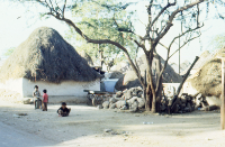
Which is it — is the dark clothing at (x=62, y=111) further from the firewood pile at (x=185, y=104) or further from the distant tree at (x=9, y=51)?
the distant tree at (x=9, y=51)

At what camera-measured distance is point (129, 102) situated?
1187 centimetres

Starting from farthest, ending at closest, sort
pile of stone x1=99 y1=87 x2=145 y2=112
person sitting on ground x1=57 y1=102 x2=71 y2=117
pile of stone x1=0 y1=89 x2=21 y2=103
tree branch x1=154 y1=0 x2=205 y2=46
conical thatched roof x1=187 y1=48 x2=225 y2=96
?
1. pile of stone x1=0 y1=89 x2=21 y2=103
2. conical thatched roof x1=187 y1=48 x2=225 y2=96
3. pile of stone x1=99 y1=87 x2=145 y2=112
4. tree branch x1=154 y1=0 x2=205 y2=46
5. person sitting on ground x1=57 y1=102 x2=71 y2=117

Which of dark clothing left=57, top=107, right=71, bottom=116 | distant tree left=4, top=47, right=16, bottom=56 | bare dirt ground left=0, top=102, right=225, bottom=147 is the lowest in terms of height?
bare dirt ground left=0, top=102, right=225, bottom=147

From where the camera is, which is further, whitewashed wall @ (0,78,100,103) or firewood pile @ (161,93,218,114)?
whitewashed wall @ (0,78,100,103)

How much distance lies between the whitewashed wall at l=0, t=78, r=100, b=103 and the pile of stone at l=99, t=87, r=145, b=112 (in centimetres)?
285

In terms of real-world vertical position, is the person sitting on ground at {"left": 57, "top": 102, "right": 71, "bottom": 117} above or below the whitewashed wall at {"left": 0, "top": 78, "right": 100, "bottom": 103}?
below

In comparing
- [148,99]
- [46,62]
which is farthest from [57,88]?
[148,99]

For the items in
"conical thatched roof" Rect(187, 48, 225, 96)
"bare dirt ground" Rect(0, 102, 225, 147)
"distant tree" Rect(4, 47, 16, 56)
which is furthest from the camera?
"distant tree" Rect(4, 47, 16, 56)

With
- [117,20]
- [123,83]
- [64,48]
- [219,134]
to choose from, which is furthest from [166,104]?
[123,83]

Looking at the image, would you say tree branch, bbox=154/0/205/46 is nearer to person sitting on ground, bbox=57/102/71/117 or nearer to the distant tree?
person sitting on ground, bbox=57/102/71/117

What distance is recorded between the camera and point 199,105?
12.4 metres

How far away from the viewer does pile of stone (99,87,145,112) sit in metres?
11.5

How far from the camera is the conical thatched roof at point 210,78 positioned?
12266mm

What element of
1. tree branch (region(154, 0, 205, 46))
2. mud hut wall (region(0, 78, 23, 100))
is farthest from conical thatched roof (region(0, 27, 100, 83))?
tree branch (region(154, 0, 205, 46))
